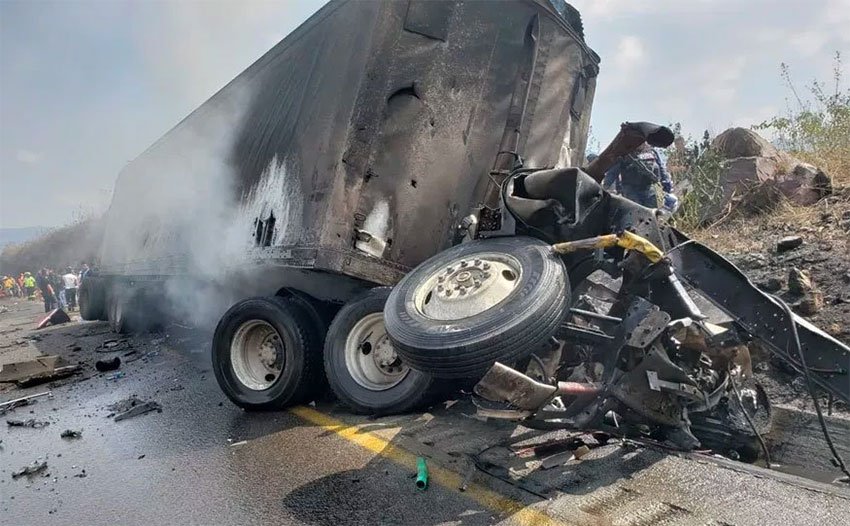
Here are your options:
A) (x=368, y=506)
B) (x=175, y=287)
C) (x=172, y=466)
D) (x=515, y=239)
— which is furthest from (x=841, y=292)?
(x=175, y=287)

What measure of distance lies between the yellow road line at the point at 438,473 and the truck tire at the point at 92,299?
10.3 metres

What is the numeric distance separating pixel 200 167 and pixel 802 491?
693cm

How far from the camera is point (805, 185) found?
19.8 ft

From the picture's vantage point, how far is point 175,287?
26.1ft

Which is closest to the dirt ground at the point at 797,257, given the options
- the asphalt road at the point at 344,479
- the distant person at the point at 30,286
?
the asphalt road at the point at 344,479

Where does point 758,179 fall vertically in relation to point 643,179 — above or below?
above

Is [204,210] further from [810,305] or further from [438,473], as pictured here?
[810,305]

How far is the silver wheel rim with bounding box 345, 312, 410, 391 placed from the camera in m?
4.01

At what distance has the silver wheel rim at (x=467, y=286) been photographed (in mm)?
2811

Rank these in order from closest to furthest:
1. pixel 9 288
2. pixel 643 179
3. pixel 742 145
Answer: pixel 643 179
pixel 742 145
pixel 9 288

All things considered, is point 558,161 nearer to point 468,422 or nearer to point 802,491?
point 468,422

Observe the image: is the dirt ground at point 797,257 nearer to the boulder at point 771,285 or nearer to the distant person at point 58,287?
the boulder at point 771,285

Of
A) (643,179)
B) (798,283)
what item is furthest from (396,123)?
(798,283)

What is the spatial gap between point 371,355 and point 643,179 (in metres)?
3.61
